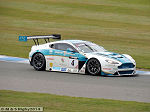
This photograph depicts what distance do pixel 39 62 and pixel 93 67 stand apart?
8.06ft

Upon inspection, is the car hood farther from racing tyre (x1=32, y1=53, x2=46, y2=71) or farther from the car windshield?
racing tyre (x1=32, y1=53, x2=46, y2=71)

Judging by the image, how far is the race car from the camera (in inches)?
645

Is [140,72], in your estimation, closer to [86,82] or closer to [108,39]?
[86,82]

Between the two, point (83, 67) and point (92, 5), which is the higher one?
point (92, 5)

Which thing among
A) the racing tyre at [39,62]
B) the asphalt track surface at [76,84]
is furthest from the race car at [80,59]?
the asphalt track surface at [76,84]

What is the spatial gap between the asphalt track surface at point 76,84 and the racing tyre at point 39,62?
0.28 m

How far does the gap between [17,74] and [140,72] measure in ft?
15.5

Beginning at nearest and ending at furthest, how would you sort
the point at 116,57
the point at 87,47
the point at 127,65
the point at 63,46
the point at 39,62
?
the point at 127,65
the point at 116,57
the point at 87,47
the point at 63,46
the point at 39,62

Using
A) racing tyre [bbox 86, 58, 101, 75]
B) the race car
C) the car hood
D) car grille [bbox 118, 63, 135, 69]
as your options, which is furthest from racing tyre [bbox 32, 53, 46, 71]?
car grille [bbox 118, 63, 135, 69]

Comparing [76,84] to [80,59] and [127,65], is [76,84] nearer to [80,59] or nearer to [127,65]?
[80,59]

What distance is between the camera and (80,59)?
16.9m

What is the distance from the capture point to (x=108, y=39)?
27125 millimetres

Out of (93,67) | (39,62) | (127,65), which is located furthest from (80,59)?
(39,62)

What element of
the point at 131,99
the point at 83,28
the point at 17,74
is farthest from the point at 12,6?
the point at 131,99
